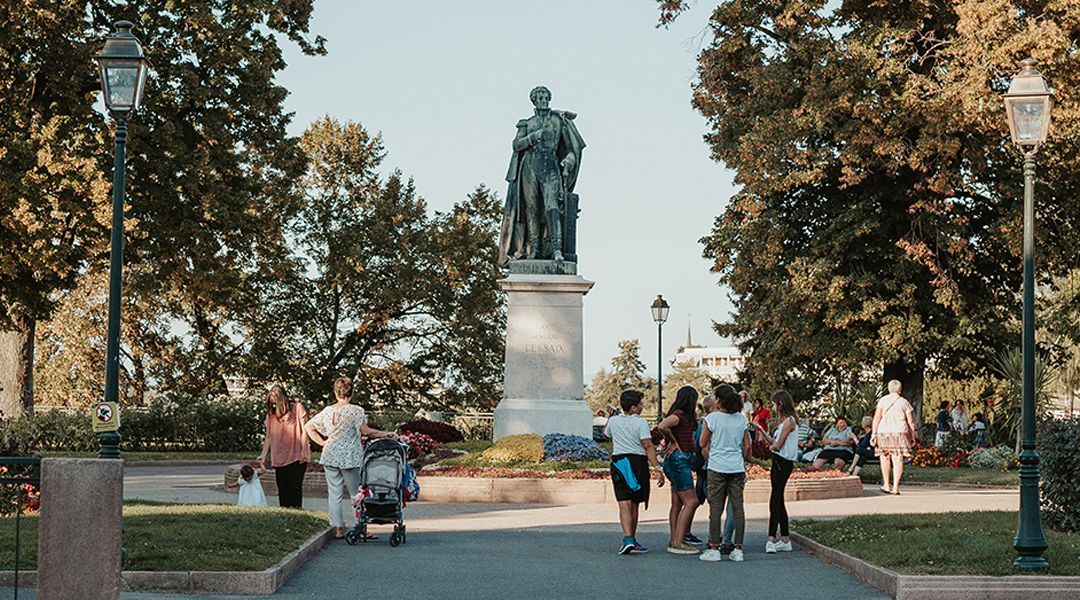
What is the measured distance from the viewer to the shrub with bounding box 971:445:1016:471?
31.4m

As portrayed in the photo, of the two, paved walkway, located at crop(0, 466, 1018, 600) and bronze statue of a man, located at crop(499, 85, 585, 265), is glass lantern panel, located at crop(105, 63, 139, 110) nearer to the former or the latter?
paved walkway, located at crop(0, 466, 1018, 600)

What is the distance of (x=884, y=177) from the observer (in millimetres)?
36562

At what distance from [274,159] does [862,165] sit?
45.3ft

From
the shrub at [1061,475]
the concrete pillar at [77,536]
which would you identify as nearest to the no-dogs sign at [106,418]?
the concrete pillar at [77,536]

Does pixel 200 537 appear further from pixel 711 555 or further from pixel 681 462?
pixel 711 555

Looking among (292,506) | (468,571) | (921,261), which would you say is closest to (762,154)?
(921,261)

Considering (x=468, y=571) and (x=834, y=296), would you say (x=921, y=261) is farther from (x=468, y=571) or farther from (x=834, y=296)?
(x=468, y=571)

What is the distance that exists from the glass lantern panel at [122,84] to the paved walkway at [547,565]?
4.73 meters

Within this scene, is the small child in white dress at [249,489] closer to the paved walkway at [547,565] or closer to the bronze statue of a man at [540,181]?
the paved walkway at [547,565]

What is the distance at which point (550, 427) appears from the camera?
2539 cm

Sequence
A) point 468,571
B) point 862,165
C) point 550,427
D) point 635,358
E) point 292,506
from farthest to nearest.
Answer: point 635,358 → point 862,165 → point 550,427 → point 292,506 → point 468,571

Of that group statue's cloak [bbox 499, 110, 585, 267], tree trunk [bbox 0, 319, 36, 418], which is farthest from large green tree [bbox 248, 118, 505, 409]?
statue's cloak [bbox 499, 110, 585, 267]

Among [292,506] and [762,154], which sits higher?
[762,154]

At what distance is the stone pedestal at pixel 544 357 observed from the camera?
25.5m
